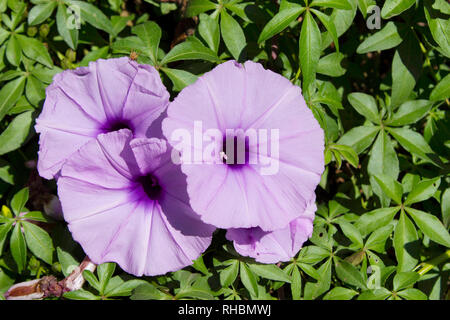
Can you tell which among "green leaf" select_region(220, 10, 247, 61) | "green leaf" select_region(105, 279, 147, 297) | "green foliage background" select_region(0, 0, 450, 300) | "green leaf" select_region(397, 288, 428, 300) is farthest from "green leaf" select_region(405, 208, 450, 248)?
"green leaf" select_region(105, 279, 147, 297)

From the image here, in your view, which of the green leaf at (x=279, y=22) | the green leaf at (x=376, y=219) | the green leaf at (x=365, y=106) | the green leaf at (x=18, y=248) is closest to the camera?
the green leaf at (x=279, y=22)

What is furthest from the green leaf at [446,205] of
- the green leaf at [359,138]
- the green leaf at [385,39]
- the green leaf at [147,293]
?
the green leaf at [147,293]

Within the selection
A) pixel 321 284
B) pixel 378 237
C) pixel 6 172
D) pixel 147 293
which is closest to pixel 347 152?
pixel 378 237

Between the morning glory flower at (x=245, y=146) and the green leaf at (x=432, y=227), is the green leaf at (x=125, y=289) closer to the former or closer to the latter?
the morning glory flower at (x=245, y=146)

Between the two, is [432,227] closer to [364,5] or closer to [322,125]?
[322,125]
